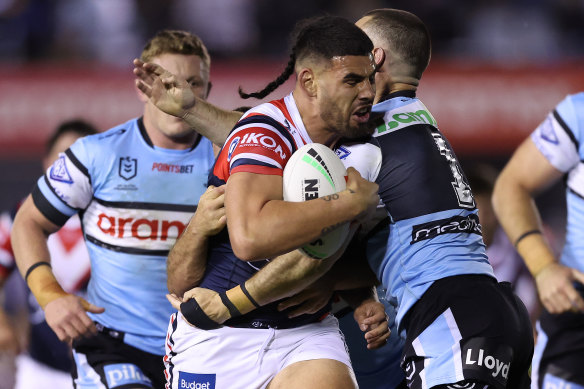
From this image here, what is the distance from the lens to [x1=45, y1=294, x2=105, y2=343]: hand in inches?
Result: 160

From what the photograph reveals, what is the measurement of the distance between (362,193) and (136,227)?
174 centimetres

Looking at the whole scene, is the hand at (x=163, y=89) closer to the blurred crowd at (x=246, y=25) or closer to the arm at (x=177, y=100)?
the arm at (x=177, y=100)

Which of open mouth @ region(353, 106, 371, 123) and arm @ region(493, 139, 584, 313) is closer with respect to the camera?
open mouth @ region(353, 106, 371, 123)

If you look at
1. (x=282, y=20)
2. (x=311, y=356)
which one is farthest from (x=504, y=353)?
(x=282, y=20)

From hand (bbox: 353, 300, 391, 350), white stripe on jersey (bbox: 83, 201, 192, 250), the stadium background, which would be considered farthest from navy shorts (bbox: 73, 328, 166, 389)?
the stadium background

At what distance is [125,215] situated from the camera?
4.53 meters

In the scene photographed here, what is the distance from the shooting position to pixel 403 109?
11.8ft

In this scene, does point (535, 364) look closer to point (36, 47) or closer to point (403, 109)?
point (403, 109)

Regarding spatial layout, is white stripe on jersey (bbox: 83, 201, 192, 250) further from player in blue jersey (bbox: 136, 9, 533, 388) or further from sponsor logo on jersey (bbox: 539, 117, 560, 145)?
sponsor logo on jersey (bbox: 539, 117, 560, 145)

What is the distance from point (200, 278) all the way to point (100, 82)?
505cm

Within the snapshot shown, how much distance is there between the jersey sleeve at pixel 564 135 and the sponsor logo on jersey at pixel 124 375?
231 cm

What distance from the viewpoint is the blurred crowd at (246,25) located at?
926 cm

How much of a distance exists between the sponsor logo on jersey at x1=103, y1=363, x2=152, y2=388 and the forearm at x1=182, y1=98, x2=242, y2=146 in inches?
46.5

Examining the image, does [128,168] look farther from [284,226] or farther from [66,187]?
[284,226]
